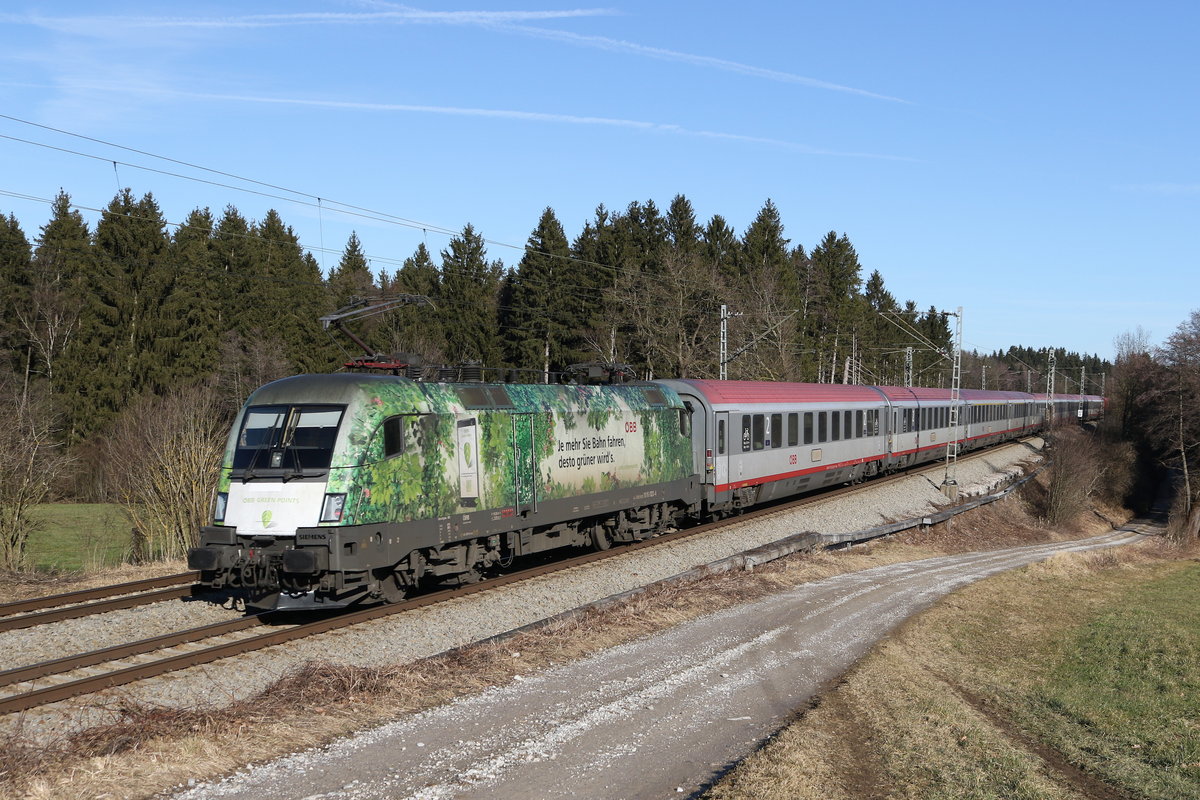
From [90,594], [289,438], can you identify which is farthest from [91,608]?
[289,438]

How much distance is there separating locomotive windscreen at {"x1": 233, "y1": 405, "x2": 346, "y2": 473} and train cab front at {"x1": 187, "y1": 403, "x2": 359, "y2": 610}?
13 millimetres

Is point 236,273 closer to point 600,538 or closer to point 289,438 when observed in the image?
point 600,538

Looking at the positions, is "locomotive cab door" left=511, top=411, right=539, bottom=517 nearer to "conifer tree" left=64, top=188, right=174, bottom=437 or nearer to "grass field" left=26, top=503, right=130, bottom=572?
"grass field" left=26, top=503, right=130, bottom=572

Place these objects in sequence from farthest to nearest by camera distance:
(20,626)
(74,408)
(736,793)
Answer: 1. (74,408)
2. (20,626)
3. (736,793)

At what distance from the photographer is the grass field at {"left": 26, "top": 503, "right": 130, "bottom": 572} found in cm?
2638

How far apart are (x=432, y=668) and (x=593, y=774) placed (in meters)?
3.37

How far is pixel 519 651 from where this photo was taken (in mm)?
11555

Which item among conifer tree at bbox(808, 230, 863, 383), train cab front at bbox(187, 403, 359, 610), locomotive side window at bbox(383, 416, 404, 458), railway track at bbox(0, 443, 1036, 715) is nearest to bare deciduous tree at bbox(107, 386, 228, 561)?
railway track at bbox(0, 443, 1036, 715)

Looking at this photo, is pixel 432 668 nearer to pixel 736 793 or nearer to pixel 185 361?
pixel 736 793

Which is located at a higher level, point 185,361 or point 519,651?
point 185,361

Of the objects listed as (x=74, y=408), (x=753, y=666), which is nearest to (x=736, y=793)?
(x=753, y=666)

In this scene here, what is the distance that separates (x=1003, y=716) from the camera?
10938mm

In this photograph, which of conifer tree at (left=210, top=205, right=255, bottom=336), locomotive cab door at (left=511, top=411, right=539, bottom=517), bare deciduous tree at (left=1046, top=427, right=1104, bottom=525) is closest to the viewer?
locomotive cab door at (left=511, top=411, right=539, bottom=517)

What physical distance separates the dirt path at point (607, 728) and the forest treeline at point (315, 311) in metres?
22.9
